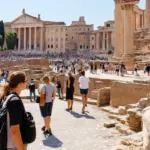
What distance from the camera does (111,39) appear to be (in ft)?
315

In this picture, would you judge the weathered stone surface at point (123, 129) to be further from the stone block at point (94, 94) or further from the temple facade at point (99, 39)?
the temple facade at point (99, 39)

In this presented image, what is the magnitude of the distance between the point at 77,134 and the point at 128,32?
1879 cm

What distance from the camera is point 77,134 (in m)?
7.50

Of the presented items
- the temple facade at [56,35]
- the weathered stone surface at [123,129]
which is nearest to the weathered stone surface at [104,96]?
the weathered stone surface at [123,129]

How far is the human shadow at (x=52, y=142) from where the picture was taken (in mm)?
6531

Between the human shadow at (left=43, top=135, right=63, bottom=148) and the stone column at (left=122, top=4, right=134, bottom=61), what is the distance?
18.9m

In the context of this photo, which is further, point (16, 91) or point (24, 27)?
point (24, 27)

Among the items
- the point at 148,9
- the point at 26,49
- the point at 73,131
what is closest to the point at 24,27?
the point at 26,49

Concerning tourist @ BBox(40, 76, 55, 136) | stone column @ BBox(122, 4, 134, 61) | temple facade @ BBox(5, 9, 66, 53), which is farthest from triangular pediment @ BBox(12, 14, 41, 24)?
tourist @ BBox(40, 76, 55, 136)

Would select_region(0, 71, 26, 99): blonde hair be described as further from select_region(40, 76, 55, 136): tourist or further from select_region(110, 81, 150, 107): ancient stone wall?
select_region(110, 81, 150, 107): ancient stone wall

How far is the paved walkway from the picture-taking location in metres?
6.43

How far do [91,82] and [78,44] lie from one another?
91530 millimetres

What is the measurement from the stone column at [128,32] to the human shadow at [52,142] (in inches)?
743

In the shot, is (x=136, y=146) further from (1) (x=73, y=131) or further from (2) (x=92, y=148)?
(1) (x=73, y=131)
